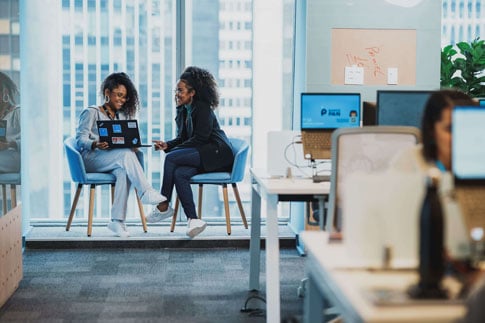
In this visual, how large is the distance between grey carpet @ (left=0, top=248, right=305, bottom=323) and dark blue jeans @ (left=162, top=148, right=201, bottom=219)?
0.44 metres

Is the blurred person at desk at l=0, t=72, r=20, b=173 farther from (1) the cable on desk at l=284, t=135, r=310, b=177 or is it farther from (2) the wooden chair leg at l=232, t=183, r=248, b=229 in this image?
(2) the wooden chair leg at l=232, t=183, r=248, b=229

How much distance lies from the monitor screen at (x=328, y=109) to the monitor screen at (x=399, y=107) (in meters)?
0.33

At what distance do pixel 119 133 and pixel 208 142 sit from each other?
2.48 ft

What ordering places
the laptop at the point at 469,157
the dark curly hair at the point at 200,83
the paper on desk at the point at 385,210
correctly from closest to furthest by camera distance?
1. the paper on desk at the point at 385,210
2. the laptop at the point at 469,157
3. the dark curly hair at the point at 200,83

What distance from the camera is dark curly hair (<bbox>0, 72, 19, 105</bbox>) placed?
14.5ft

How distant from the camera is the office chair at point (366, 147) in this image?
10.9 feet

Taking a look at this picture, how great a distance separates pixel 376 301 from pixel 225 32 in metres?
5.52

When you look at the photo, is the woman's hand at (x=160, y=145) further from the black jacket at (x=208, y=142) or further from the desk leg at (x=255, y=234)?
the desk leg at (x=255, y=234)

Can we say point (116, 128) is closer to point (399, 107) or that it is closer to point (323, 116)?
point (323, 116)

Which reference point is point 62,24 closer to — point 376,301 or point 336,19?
point 336,19

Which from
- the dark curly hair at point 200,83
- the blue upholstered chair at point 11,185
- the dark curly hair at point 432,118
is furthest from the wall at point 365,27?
the dark curly hair at point 432,118

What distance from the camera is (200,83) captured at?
6383 mm

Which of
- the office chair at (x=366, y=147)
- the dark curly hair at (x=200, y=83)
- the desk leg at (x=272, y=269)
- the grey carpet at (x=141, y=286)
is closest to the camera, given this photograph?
the office chair at (x=366, y=147)

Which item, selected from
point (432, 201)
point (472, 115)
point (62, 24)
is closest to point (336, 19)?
point (62, 24)
